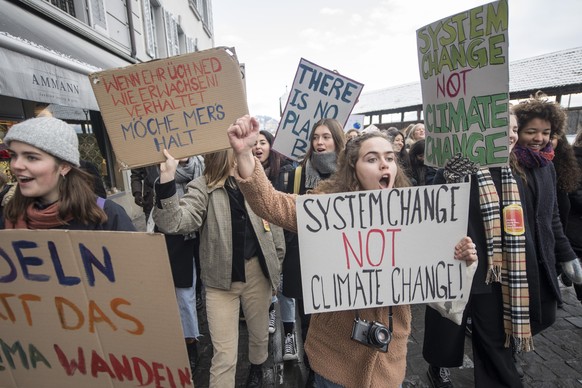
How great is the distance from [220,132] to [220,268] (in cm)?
91

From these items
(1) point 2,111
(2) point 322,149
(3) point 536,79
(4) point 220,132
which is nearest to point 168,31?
(1) point 2,111

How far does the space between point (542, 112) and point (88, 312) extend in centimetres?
285

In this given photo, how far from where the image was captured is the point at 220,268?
211 cm

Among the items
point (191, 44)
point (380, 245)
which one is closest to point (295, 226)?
point (380, 245)

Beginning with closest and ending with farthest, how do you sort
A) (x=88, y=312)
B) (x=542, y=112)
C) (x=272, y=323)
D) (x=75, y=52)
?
(x=88, y=312) → (x=542, y=112) → (x=272, y=323) → (x=75, y=52)

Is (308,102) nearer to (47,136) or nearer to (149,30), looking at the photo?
(47,136)

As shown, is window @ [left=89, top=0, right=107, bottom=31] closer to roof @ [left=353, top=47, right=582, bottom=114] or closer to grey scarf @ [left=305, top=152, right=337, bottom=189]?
grey scarf @ [left=305, top=152, right=337, bottom=189]

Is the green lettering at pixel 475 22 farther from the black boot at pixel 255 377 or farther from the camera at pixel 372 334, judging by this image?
the black boot at pixel 255 377

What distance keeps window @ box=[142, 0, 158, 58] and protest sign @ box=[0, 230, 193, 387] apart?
9.38 metres

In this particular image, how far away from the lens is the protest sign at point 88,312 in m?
1.19

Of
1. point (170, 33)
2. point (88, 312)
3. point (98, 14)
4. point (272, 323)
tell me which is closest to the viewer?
point (88, 312)

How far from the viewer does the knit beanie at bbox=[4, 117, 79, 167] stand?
4.47 ft

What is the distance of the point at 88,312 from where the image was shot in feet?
4.07

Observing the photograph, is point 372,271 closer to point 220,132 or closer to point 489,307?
point 220,132
